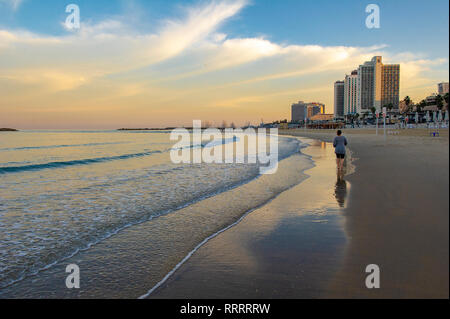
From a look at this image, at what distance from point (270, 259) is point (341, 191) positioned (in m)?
6.11

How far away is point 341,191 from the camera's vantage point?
10023 millimetres

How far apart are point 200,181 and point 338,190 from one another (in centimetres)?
648

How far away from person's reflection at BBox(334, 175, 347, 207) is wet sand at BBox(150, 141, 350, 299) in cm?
54

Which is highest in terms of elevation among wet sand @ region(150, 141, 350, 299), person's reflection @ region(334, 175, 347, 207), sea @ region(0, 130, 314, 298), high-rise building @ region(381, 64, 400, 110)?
high-rise building @ region(381, 64, 400, 110)

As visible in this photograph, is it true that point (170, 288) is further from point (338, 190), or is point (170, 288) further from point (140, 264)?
point (338, 190)

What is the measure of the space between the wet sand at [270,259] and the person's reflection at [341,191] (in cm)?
54

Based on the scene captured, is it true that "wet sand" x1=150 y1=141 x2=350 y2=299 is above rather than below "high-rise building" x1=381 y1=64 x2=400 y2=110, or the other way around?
below

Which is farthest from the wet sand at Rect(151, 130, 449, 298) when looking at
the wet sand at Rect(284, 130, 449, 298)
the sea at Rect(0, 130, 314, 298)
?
the sea at Rect(0, 130, 314, 298)

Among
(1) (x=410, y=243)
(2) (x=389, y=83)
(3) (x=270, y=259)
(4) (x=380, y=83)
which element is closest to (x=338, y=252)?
(3) (x=270, y=259)

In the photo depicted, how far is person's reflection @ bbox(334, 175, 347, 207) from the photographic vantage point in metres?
8.68

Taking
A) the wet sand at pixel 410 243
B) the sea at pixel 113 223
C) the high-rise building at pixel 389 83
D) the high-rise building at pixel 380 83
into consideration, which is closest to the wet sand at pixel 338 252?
the wet sand at pixel 410 243

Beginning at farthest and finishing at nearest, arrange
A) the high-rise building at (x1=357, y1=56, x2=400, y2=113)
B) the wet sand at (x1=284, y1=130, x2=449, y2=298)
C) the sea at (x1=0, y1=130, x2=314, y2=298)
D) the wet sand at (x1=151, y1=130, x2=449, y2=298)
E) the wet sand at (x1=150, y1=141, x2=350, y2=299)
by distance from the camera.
→ the high-rise building at (x1=357, y1=56, x2=400, y2=113), the sea at (x1=0, y1=130, x2=314, y2=298), the wet sand at (x1=150, y1=141, x2=350, y2=299), the wet sand at (x1=151, y1=130, x2=449, y2=298), the wet sand at (x1=284, y1=130, x2=449, y2=298)

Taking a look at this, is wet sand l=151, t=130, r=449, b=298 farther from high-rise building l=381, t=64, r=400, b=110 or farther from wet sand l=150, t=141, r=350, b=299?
high-rise building l=381, t=64, r=400, b=110
